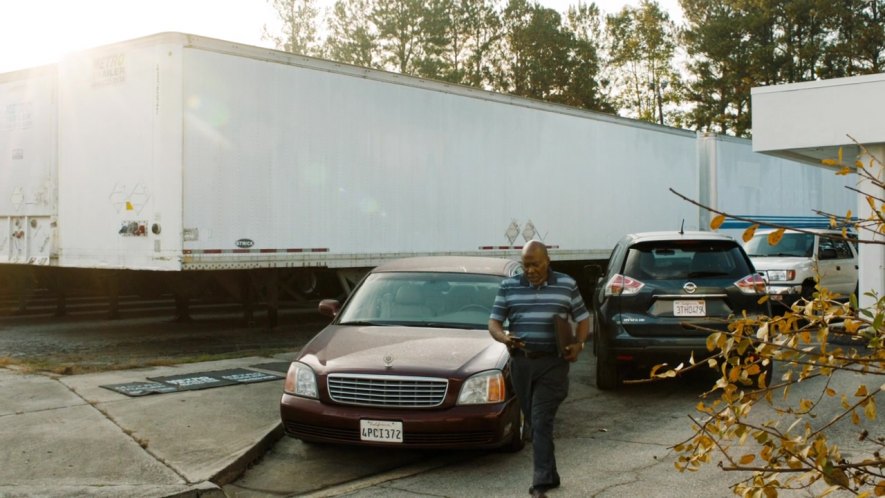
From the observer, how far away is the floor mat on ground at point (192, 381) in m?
8.69

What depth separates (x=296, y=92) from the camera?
12.9 meters

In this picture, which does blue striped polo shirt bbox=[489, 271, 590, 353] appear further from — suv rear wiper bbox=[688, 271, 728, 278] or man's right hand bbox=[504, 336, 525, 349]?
suv rear wiper bbox=[688, 271, 728, 278]

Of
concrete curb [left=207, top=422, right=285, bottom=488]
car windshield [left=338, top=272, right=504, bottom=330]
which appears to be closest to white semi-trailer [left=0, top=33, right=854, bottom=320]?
car windshield [left=338, top=272, right=504, bottom=330]

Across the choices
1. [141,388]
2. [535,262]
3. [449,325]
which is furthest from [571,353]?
[141,388]

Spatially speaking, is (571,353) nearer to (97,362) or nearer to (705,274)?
(705,274)

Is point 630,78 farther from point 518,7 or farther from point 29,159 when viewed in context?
point 29,159

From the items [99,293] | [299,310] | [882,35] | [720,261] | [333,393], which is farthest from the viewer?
[882,35]

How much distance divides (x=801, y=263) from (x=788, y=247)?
0.99 metres

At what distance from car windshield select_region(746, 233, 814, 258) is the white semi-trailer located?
3825 mm

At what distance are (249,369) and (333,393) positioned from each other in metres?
4.04

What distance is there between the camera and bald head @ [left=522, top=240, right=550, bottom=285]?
5.78m

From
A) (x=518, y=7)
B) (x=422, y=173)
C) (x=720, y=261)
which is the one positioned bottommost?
(x=720, y=261)

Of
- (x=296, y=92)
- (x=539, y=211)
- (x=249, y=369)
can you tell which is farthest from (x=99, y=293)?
(x=539, y=211)

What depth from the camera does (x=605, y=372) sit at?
952cm
